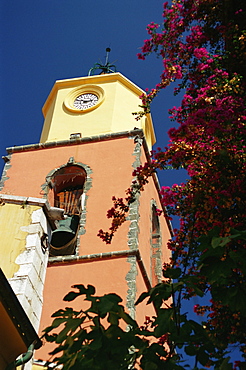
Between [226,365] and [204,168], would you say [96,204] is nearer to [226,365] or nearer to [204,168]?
[204,168]

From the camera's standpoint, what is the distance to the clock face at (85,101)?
18.3m

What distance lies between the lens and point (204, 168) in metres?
6.39

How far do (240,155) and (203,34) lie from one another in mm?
2575

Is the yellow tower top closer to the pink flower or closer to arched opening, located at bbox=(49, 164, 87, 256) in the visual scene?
arched opening, located at bbox=(49, 164, 87, 256)

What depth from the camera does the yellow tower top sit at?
57.2 feet

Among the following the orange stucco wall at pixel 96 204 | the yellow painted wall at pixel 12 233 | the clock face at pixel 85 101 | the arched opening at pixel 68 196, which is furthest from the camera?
the clock face at pixel 85 101

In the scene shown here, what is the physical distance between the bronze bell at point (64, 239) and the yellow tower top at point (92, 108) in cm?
386

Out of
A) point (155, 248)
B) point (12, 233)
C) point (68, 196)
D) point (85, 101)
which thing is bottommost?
point (12, 233)

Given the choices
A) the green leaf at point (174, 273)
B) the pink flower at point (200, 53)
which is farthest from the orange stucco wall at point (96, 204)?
the green leaf at point (174, 273)

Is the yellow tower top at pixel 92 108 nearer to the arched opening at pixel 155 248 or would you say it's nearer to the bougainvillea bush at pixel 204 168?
the arched opening at pixel 155 248

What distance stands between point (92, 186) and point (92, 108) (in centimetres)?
389

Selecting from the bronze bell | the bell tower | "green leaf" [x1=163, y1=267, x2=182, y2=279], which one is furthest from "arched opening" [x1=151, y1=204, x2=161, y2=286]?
"green leaf" [x1=163, y1=267, x2=182, y2=279]

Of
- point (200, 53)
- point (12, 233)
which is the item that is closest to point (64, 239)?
point (12, 233)

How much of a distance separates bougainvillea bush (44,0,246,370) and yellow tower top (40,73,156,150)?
9031 mm
